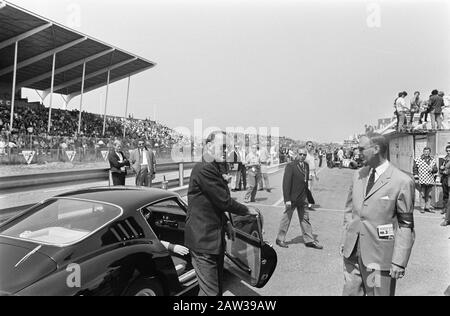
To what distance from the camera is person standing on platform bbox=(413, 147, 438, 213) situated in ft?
30.0

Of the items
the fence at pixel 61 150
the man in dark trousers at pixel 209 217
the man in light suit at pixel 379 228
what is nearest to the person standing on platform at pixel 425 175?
the man in light suit at pixel 379 228

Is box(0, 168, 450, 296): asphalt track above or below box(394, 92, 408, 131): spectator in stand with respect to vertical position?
below

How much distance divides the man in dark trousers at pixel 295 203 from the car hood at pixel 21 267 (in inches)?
161

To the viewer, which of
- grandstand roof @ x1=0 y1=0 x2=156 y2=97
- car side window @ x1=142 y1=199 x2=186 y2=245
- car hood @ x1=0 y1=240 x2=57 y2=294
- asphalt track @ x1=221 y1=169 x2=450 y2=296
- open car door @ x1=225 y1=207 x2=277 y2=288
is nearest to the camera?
car hood @ x1=0 y1=240 x2=57 y2=294

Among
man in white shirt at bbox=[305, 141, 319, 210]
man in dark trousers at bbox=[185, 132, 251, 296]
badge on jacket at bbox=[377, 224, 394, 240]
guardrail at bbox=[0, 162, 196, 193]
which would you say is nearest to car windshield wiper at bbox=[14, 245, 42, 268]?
man in dark trousers at bbox=[185, 132, 251, 296]

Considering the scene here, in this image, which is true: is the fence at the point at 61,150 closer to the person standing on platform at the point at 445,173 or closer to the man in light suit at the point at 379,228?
the person standing on platform at the point at 445,173

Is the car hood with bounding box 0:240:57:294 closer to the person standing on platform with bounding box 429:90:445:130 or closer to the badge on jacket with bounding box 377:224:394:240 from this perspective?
the badge on jacket with bounding box 377:224:394:240

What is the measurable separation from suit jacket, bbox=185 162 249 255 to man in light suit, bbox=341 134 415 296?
1.10 metres

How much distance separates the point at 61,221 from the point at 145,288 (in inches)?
47.5

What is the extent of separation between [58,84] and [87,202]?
4550 cm

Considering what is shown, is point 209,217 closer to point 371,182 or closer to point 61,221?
point 371,182
